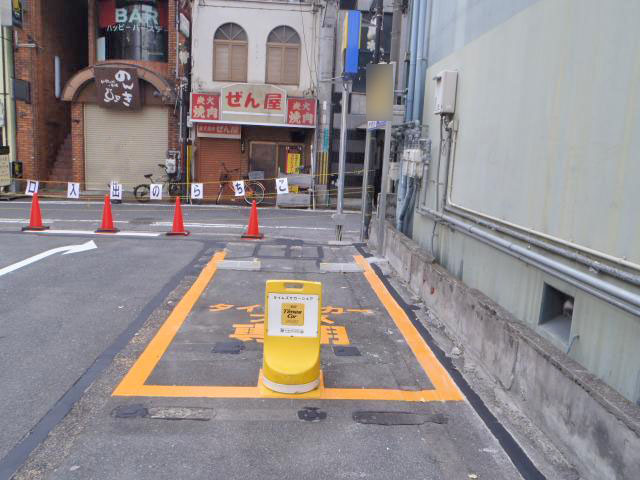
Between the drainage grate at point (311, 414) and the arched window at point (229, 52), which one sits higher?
the arched window at point (229, 52)

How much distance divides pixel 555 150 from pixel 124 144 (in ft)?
68.9

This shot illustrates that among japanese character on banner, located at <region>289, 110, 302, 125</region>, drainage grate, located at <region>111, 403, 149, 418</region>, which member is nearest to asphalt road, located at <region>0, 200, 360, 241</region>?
japanese character on banner, located at <region>289, 110, 302, 125</region>

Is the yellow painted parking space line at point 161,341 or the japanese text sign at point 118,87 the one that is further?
the japanese text sign at point 118,87

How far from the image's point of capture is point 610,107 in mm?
3988

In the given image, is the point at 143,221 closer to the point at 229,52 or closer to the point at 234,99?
the point at 234,99

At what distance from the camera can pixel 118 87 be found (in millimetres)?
21922

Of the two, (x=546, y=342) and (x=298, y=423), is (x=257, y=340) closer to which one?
(x=298, y=423)

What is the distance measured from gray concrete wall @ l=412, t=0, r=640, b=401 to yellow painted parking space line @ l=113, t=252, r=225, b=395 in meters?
3.55

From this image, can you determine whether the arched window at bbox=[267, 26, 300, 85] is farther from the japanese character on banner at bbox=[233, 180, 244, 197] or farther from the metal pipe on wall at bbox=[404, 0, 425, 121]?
the metal pipe on wall at bbox=[404, 0, 425, 121]

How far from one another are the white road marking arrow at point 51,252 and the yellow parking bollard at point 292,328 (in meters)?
5.92

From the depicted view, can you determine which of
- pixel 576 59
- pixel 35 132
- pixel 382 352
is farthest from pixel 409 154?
pixel 35 132

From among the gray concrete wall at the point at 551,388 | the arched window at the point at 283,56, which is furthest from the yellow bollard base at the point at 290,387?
the arched window at the point at 283,56

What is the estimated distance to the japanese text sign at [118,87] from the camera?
2164cm

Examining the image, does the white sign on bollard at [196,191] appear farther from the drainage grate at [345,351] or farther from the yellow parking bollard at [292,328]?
the yellow parking bollard at [292,328]
